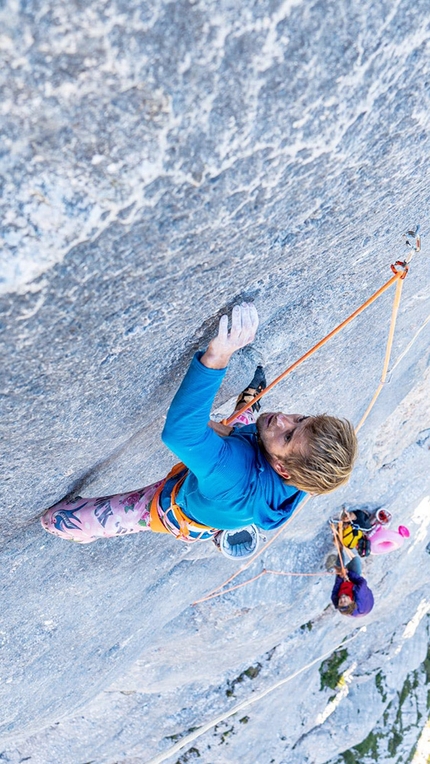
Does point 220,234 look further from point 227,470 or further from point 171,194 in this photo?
point 227,470

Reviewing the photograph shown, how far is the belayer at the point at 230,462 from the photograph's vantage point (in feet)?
6.25

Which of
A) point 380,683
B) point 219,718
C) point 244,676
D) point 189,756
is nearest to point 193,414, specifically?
point 244,676

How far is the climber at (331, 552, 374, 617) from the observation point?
5.03m

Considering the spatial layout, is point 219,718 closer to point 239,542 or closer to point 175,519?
point 239,542

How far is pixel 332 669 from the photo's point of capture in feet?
23.9

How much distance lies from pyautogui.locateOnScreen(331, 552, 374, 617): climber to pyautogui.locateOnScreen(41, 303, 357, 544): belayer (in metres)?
3.02

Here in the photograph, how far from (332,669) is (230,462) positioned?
6.47m

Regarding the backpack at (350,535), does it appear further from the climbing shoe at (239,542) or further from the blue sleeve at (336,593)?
the climbing shoe at (239,542)

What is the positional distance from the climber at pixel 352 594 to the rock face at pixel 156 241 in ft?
5.15

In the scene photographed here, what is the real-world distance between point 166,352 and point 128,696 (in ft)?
14.9

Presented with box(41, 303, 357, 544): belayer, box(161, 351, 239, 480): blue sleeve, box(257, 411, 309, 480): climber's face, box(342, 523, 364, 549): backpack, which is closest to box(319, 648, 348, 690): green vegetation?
box(342, 523, 364, 549): backpack

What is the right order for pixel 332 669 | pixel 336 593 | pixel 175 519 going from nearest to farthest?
1. pixel 175 519
2. pixel 336 593
3. pixel 332 669

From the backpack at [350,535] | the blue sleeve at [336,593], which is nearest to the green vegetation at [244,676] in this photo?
the blue sleeve at [336,593]

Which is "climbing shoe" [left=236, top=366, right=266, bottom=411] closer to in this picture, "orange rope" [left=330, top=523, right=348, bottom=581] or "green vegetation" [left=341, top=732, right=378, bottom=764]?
"orange rope" [left=330, top=523, right=348, bottom=581]
